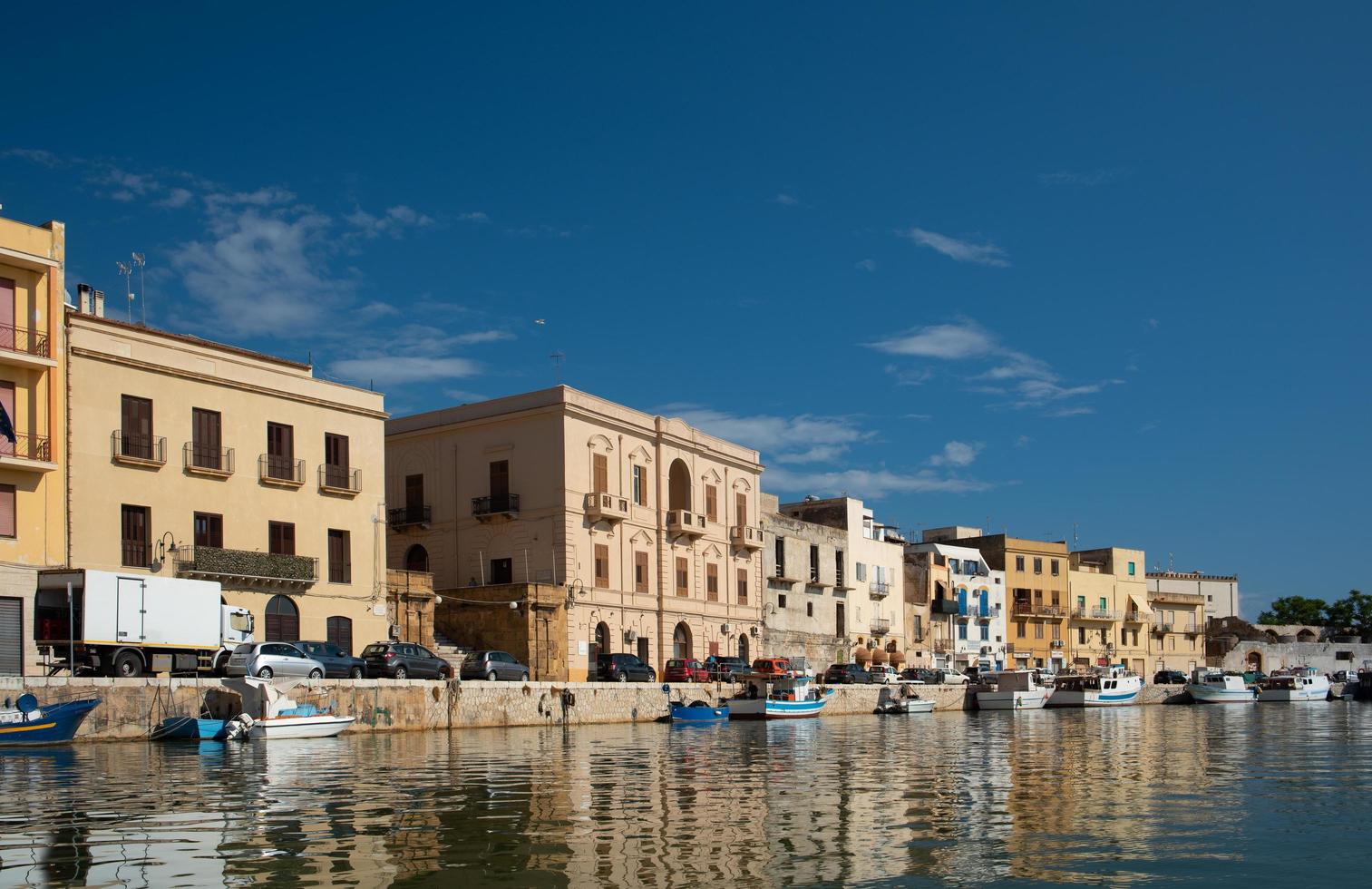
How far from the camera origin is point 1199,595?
10625cm

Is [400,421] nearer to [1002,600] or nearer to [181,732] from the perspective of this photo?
[181,732]

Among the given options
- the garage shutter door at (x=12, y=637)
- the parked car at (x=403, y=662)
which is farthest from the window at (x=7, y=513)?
the parked car at (x=403, y=662)

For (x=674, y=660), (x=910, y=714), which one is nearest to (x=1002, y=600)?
(x=910, y=714)

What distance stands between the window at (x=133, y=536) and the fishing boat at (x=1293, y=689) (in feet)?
226

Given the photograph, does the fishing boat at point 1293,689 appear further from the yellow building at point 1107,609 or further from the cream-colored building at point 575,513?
the cream-colored building at point 575,513

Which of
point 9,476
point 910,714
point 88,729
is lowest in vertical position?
point 910,714

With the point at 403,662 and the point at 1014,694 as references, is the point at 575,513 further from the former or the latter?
the point at 1014,694

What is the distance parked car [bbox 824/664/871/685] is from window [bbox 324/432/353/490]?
25.5 meters

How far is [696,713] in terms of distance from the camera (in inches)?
1860

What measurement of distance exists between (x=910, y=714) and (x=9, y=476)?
126 feet

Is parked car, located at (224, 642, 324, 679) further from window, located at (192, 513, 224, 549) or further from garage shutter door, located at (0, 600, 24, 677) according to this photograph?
window, located at (192, 513, 224, 549)

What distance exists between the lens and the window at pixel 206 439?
40778mm

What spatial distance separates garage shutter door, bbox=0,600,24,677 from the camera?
112 feet

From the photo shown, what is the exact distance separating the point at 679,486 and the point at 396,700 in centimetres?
2729
